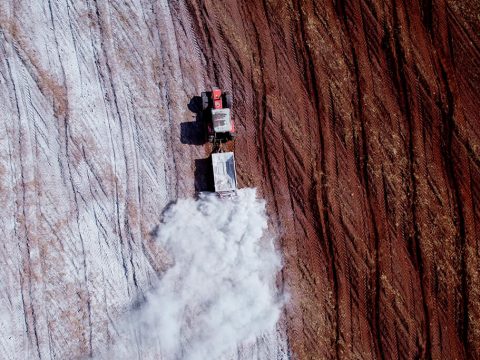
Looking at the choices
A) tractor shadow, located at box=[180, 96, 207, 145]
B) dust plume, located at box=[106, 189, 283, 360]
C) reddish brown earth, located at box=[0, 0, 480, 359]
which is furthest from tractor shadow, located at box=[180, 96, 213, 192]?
dust plume, located at box=[106, 189, 283, 360]

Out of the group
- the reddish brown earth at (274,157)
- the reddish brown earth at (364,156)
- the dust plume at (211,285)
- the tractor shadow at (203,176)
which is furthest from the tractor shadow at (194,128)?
the dust plume at (211,285)

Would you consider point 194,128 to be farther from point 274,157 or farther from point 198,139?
point 274,157

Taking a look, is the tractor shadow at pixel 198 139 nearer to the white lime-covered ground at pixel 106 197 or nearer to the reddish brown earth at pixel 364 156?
the white lime-covered ground at pixel 106 197

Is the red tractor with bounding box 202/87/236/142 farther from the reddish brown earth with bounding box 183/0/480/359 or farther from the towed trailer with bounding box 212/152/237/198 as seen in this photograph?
the towed trailer with bounding box 212/152/237/198

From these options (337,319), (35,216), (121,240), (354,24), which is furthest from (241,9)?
(337,319)

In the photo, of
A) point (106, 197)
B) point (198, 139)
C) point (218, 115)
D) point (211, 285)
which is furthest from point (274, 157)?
point (106, 197)

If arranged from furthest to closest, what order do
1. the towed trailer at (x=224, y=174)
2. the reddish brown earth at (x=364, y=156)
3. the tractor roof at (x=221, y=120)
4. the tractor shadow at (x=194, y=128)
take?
the tractor shadow at (x=194, y=128) → the reddish brown earth at (x=364, y=156) → the towed trailer at (x=224, y=174) → the tractor roof at (x=221, y=120)

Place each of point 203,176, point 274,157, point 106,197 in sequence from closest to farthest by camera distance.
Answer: point 106,197
point 203,176
point 274,157
